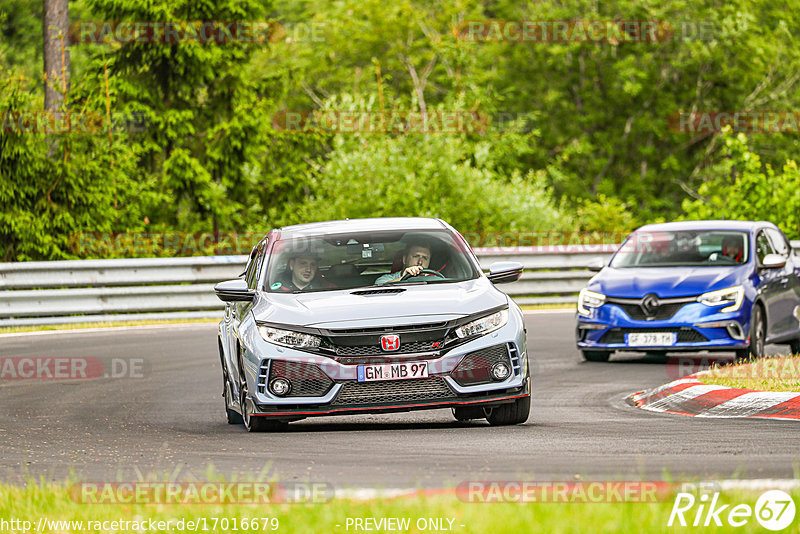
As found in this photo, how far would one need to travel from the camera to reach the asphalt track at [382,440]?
7293 mm

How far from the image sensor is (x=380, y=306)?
383 inches

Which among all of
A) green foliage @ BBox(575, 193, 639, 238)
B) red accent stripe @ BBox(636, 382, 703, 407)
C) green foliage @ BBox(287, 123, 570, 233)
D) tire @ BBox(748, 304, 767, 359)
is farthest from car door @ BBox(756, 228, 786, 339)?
green foliage @ BBox(575, 193, 639, 238)

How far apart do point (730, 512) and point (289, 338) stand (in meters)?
4.69

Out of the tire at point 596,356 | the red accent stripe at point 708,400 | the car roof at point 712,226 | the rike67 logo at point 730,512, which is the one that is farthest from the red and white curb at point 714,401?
the car roof at point 712,226

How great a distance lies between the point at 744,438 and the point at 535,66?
46.8m

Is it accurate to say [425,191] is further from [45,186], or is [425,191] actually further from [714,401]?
[714,401]

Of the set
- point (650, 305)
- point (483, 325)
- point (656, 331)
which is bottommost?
point (656, 331)

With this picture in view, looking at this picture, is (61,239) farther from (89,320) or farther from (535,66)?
(535,66)

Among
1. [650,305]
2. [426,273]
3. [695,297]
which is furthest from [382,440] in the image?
[695,297]

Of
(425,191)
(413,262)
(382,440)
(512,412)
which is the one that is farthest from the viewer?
(425,191)

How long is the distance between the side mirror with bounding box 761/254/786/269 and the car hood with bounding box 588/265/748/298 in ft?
0.92

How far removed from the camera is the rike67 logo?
5328mm

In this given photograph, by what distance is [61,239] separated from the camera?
24594mm

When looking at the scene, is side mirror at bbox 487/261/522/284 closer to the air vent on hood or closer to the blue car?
the air vent on hood
